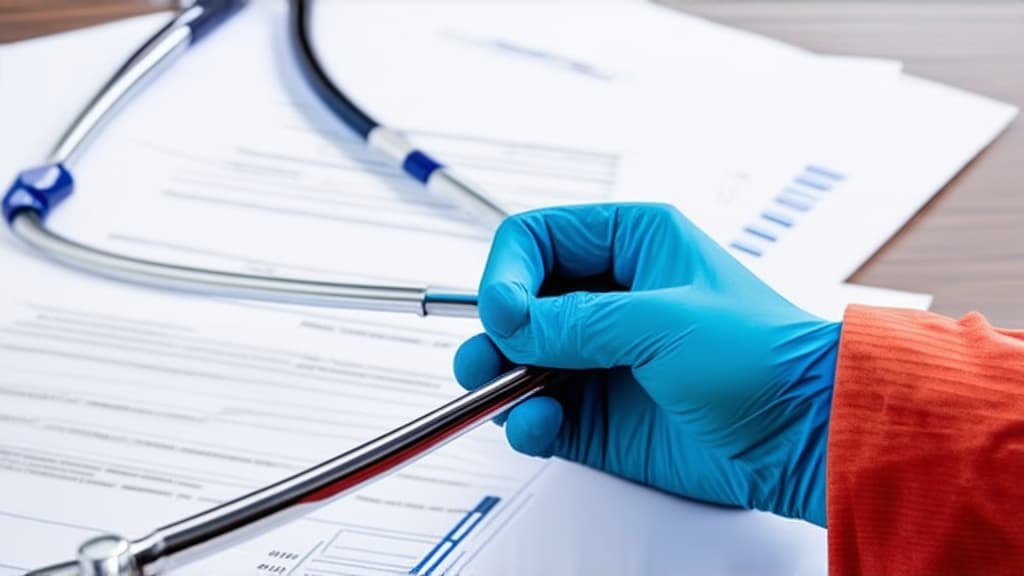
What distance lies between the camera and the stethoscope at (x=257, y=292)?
475mm

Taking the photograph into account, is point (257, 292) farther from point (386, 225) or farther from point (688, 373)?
point (688, 373)

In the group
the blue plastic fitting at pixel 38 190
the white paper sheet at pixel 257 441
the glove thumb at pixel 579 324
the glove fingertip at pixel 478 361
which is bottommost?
the white paper sheet at pixel 257 441

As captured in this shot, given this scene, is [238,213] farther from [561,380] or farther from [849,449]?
[849,449]

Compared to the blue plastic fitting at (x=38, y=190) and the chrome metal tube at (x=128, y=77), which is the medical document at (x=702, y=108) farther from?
the blue plastic fitting at (x=38, y=190)

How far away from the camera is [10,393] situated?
72 centimetres

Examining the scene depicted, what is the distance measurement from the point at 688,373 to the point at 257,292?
0.91ft

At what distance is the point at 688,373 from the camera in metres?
0.63

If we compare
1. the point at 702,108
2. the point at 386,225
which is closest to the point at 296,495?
the point at 386,225

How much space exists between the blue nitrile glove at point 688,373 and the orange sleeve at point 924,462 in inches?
1.1

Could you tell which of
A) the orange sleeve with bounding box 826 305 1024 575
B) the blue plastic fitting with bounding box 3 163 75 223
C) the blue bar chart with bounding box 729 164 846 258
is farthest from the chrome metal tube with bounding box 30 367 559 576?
the blue plastic fitting with bounding box 3 163 75 223

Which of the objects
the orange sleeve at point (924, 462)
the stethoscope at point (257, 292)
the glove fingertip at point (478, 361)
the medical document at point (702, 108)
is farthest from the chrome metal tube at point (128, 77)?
the orange sleeve at point (924, 462)

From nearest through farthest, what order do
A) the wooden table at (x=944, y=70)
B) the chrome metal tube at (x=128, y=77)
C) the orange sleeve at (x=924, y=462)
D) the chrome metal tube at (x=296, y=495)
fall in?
1. the chrome metal tube at (x=296, y=495)
2. the orange sleeve at (x=924, y=462)
3. the wooden table at (x=944, y=70)
4. the chrome metal tube at (x=128, y=77)

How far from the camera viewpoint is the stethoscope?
48 cm

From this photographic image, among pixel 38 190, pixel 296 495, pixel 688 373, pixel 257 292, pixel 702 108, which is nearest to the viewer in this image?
pixel 296 495
